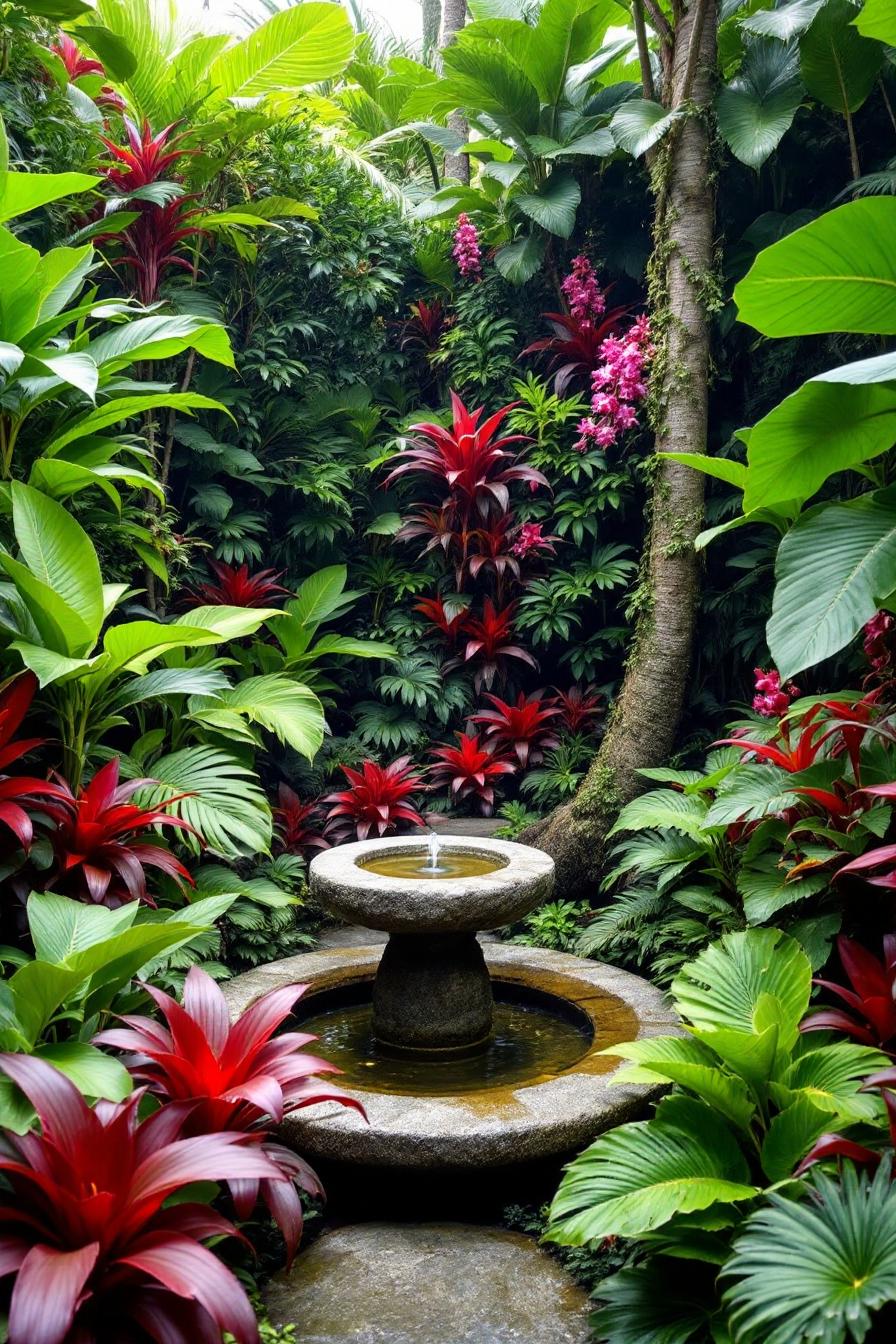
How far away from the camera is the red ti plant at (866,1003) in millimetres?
2387

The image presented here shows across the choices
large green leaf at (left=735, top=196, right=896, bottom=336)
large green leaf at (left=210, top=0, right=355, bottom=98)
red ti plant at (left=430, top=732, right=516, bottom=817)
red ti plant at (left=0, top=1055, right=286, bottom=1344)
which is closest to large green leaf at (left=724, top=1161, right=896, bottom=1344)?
red ti plant at (left=0, top=1055, right=286, bottom=1344)

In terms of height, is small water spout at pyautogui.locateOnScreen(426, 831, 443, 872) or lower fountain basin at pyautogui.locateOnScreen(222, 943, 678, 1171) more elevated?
small water spout at pyautogui.locateOnScreen(426, 831, 443, 872)

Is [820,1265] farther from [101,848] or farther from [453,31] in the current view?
[453,31]

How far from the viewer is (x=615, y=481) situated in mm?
5559

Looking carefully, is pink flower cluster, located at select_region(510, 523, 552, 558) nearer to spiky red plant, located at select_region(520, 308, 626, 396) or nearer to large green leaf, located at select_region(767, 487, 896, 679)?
spiky red plant, located at select_region(520, 308, 626, 396)

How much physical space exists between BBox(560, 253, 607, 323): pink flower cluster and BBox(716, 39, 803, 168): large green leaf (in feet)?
4.12

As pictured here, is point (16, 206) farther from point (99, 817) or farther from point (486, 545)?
point (486, 545)

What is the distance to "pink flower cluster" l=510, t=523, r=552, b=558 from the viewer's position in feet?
19.1

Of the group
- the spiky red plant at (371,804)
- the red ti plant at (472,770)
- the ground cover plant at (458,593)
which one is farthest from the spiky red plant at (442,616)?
the spiky red plant at (371,804)

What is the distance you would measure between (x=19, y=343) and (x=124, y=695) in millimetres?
1271

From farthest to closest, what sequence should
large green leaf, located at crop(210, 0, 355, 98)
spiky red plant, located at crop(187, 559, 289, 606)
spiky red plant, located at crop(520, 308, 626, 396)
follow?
spiky red plant, located at crop(520, 308, 626, 396), spiky red plant, located at crop(187, 559, 289, 606), large green leaf, located at crop(210, 0, 355, 98)

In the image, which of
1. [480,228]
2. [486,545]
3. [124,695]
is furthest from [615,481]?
[124,695]

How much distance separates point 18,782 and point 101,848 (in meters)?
0.34

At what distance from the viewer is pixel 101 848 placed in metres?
3.14
